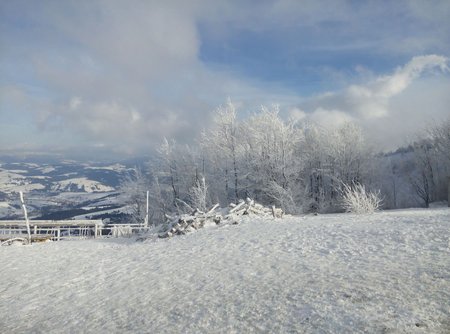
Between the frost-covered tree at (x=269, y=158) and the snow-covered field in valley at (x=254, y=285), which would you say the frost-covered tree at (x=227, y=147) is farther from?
the snow-covered field in valley at (x=254, y=285)

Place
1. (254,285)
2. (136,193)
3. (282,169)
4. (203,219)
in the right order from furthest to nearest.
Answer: (136,193)
(282,169)
(203,219)
(254,285)

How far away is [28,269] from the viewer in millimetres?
13367

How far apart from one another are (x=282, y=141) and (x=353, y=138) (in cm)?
1203

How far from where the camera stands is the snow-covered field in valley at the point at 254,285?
627 cm

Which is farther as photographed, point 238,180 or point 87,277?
point 238,180

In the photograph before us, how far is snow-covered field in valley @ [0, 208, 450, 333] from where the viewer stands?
627cm

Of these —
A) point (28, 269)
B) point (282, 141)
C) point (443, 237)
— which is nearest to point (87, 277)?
point (28, 269)

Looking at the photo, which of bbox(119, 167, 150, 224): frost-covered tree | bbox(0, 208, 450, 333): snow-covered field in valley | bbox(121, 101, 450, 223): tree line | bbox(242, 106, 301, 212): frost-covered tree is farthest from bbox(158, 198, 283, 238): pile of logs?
bbox(119, 167, 150, 224): frost-covered tree

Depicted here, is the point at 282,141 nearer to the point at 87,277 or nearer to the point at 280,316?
the point at 87,277

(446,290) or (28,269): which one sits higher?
(446,290)

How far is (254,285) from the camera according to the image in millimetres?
8469

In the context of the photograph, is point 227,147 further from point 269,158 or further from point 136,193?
point 136,193

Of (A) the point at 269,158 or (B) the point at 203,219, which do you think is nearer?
(B) the point at 203,219

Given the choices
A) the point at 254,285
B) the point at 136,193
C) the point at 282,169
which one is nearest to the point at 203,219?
the point at 254,285
